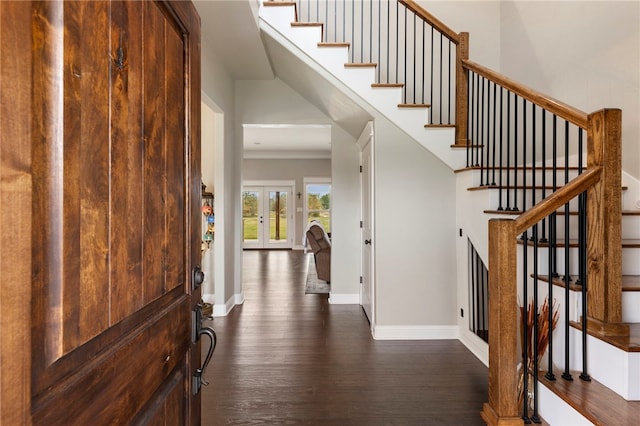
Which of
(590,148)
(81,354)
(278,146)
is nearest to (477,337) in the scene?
(590,148)

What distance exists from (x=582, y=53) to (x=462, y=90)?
1.09m

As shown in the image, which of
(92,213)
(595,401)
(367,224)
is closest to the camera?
(92,213)

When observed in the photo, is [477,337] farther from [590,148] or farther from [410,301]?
[590,148]

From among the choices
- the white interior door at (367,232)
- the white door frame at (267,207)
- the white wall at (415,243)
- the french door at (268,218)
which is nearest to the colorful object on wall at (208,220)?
the white interior door at (367,232)

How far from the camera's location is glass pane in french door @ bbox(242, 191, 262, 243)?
1145 cm

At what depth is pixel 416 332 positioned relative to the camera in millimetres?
3520

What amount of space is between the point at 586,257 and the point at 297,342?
2452 mm

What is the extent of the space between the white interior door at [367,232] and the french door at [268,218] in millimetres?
7065

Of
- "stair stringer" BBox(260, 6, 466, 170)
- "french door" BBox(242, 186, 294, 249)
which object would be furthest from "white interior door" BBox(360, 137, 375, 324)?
"french door" BBox(242, 186, 294, 249)

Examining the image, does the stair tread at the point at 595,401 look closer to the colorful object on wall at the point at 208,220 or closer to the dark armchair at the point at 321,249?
the colorful object on wall at the point at 208,220

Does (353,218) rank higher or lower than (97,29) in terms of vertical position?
lower

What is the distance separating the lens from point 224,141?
164 inches

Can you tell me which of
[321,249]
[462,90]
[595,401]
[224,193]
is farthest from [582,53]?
[321,249]

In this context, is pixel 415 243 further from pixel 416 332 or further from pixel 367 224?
pixel 416 332
